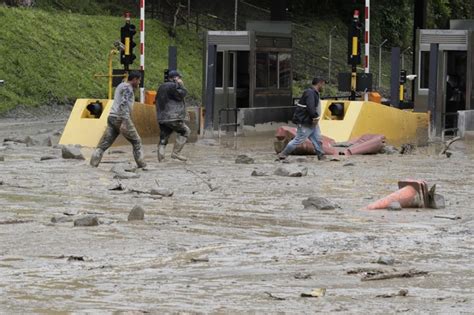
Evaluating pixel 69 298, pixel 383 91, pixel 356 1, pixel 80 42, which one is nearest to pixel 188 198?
pixel 69 298

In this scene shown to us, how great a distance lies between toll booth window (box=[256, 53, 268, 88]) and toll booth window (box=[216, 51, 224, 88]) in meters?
0.99

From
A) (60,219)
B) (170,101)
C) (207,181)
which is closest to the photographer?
(60,219)

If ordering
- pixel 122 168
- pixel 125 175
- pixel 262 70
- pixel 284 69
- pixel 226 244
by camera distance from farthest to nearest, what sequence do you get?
pixel 284 69 → pixel 262 70 → pixel 122 168 → pixel 125 175 → pixel 226 244

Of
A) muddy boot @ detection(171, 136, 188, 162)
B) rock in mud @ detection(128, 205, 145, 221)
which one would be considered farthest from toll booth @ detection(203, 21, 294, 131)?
rock in mud @ detection(128, 205, 145, 221)

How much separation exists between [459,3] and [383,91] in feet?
50.8

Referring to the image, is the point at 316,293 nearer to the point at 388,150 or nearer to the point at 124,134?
the point at 124,134

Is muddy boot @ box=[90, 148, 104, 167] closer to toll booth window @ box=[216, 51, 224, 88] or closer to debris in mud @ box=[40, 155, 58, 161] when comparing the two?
debris in mud @ box=[40, 155, 58, 161]

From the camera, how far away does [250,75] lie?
115 feet

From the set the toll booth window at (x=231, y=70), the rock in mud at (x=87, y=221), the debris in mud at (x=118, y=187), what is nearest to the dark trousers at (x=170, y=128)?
the debris in mud at (x=118, y=187)

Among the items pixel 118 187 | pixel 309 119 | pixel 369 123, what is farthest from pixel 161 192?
pixel 369 123

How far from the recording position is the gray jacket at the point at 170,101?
2444cm

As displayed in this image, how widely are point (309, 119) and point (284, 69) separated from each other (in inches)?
481

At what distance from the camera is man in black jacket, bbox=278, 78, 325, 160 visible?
968 inches

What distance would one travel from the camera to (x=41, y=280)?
11016 millimetres
